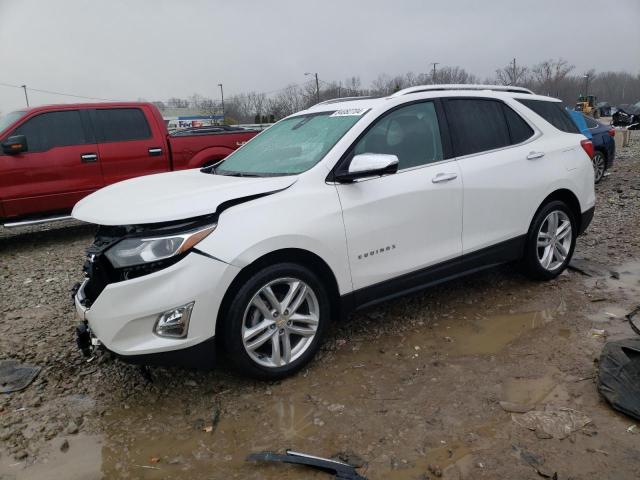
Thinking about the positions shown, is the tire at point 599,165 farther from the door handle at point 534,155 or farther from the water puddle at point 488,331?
the water puddle at point 488,331

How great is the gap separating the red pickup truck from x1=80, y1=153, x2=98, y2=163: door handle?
1 centimetres

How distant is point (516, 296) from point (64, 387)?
3.71m

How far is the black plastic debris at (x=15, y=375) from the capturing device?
327cm

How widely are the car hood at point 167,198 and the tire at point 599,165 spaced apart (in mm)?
9178

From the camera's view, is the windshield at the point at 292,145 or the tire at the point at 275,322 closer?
the tire at the point at 275,322

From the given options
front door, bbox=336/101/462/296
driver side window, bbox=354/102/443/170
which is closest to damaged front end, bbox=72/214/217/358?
front door, bbox=336/101/462/296

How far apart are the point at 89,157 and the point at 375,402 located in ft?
19.7

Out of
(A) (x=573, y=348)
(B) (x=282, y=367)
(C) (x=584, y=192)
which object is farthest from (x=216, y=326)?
(C) (x=584, y=192)

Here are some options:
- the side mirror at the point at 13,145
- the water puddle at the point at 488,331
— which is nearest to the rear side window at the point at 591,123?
the water puddle at the point at 488,331

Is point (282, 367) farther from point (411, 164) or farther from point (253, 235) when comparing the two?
point (411, 164)

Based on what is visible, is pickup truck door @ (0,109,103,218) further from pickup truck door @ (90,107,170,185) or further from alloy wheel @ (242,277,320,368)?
alloy wheel @ (242,277,320,368)

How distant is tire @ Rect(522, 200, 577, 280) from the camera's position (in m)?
4.43

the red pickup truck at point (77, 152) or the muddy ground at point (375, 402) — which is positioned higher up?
the red pickup truck at point (77, 152)

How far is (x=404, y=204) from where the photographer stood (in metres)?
3.48
